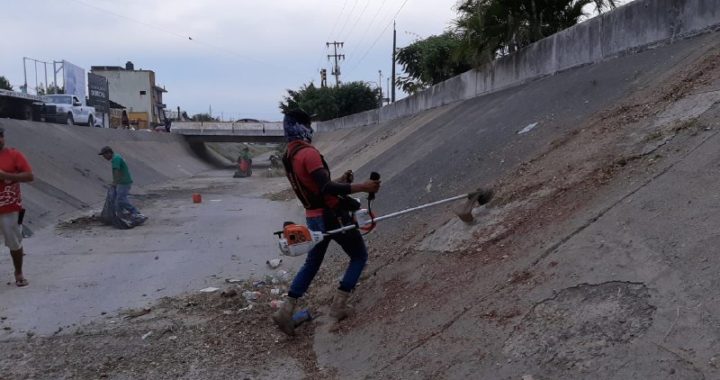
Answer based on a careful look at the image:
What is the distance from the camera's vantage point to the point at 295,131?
211 inches

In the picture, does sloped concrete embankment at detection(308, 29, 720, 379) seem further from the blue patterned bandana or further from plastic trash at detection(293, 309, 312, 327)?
the blue patterned bandana

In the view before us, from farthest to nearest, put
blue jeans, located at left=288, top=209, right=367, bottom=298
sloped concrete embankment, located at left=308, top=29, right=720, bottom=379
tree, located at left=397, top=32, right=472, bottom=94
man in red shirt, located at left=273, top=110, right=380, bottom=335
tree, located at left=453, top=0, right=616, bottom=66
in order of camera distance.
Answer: tree, located at left=397, top=32, right=472, bottom=94, tree, located at left=453, top=0, right=616, bottom=66, blue jeans, located at left=288, top=209, right=367, bottom=298, man in red shirt, located at left=273, top=110, right=380, bottom=335, sloped concrete embankment, located at left=308, top=29, right=720, bottom=379

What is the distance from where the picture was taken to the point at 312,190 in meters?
5.26

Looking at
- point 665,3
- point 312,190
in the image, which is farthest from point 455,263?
point 665,3

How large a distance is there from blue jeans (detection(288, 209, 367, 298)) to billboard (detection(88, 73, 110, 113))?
44758 millimetres

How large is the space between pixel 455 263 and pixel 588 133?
258 cm

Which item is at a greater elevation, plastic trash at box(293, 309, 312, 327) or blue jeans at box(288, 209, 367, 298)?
blue jeans at box(288, 209, 367, 298)

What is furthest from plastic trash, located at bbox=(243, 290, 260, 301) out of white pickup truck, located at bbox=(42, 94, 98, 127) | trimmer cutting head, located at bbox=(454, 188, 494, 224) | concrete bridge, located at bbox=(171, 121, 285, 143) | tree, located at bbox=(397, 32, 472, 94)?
concrete bridge, located at bbox=(171, 121, 285, 143)

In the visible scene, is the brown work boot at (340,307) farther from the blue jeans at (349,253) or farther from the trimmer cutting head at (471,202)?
the trimmer cutting head at (471,202)

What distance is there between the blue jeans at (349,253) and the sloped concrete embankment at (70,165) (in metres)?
8.77

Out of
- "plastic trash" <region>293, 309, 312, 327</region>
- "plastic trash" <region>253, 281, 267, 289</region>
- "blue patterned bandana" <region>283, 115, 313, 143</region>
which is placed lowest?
"plastic trash" <region>253, 281, 267, 289</region>

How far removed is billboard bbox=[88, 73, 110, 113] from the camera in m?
46.6

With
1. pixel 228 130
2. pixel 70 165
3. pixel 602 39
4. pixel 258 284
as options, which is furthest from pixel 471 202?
pixel 228 130

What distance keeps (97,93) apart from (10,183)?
1703 inches
